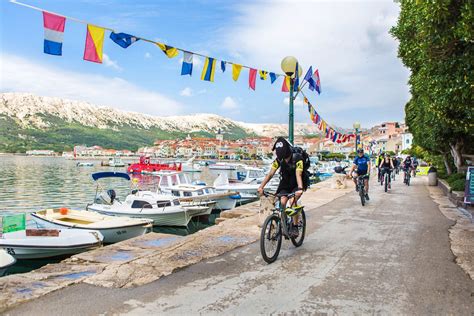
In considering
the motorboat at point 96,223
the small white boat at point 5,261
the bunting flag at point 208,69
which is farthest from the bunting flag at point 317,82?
the small white boat at point 5,261

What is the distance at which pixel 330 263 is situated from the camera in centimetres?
574

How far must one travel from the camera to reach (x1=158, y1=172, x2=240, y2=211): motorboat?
828 inches

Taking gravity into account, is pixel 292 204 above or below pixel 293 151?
below

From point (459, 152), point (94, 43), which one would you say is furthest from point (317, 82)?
point (459, 152)

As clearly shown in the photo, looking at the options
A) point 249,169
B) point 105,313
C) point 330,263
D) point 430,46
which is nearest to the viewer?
point 105,313

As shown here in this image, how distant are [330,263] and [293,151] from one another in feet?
6.37

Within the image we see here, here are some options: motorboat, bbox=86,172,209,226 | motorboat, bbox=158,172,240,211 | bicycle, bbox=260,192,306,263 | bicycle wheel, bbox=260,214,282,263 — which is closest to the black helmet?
bicycle, bbox=260,192,306,263

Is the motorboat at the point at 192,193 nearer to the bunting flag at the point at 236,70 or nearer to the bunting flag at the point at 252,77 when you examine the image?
the bunting flag at the point at 252,77

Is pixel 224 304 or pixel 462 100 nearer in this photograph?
pixel 224 304

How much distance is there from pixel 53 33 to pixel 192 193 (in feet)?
49.5

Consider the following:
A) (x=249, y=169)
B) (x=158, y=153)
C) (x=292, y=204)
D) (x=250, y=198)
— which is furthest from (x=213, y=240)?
(x=158, y=153)

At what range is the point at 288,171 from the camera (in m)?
6.49

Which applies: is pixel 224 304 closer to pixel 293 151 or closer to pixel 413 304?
pixel 413 304

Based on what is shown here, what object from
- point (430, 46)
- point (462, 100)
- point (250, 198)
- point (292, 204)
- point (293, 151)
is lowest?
point (250, 198)
